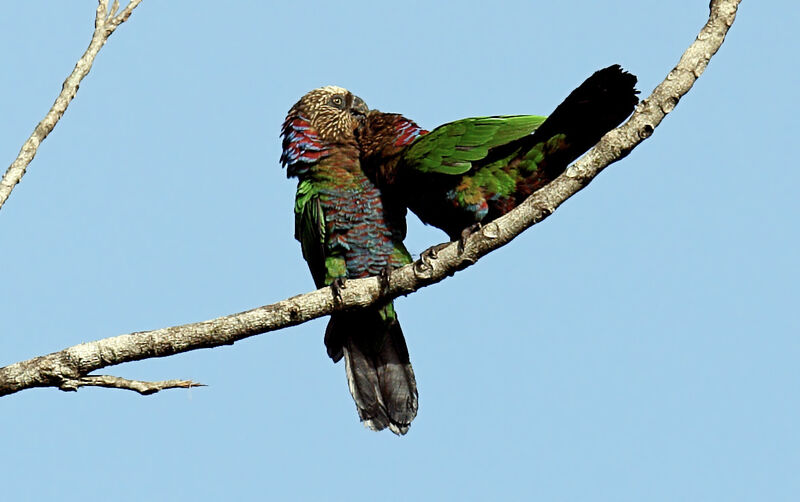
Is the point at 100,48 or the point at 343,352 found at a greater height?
the point at 100,48

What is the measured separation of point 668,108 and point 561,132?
37.0 inches

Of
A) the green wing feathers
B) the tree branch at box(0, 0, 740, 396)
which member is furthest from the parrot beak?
the tree branch at box(0, 0, 740, 396)

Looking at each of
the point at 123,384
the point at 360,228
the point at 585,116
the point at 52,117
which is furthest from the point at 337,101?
the point at 123,384

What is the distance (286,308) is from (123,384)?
1054mm

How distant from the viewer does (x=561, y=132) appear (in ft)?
18.5

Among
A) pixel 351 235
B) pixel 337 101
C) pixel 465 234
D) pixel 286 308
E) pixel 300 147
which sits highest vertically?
pixel 337 101

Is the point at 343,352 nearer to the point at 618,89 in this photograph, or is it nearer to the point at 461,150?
the point at 461,150

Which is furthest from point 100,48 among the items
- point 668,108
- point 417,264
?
point 668,108

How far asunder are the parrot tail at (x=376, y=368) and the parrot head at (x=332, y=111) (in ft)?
4.96

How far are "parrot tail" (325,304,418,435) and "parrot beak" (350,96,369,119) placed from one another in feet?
5.57

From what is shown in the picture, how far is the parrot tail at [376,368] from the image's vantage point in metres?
6.98

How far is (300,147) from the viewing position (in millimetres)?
6777

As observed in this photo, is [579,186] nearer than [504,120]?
Yes

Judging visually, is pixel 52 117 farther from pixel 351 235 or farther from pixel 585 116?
pixel 585 116
